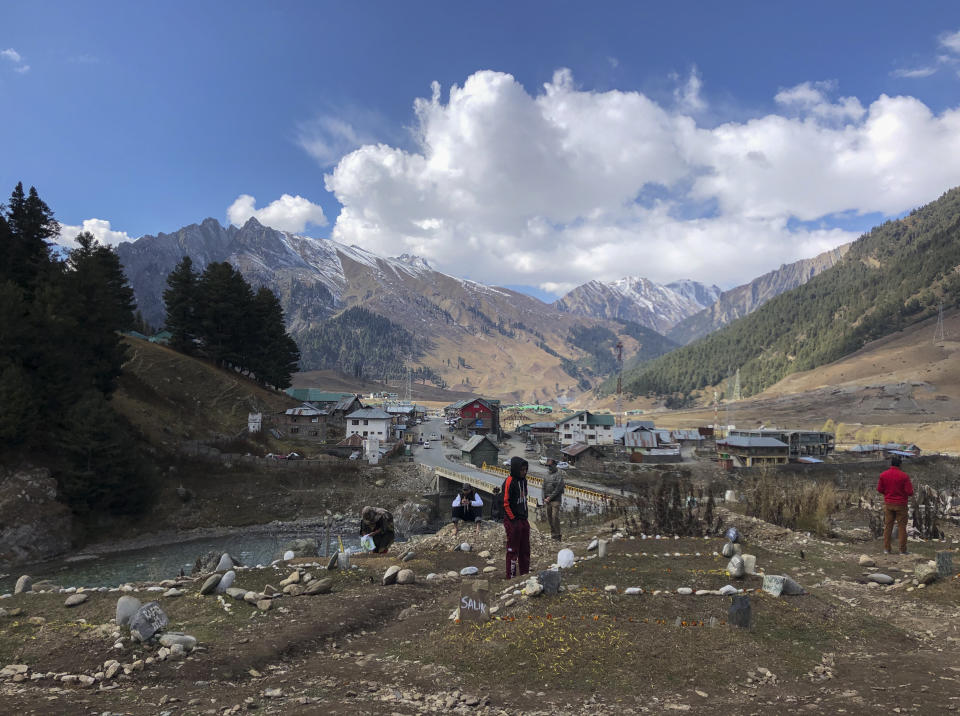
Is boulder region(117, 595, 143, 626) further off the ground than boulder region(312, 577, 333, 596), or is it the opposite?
boulder region(117, 595, 143, 626)

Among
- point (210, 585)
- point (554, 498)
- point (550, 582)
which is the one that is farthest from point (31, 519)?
point (550, 582)

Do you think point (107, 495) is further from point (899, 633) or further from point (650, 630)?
point (899, 633)

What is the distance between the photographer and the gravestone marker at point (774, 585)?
31.9 ft

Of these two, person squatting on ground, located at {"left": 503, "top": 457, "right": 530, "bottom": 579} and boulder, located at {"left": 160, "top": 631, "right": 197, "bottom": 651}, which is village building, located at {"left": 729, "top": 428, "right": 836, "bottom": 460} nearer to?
person squatting on ground, located at {"left": 503, "top": 457, "right": 530, "bottom": 579}

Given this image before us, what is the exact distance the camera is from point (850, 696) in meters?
6.35

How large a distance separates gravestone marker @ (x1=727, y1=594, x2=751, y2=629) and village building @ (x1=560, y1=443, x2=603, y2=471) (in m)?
70.0

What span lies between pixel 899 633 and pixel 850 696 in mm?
3498

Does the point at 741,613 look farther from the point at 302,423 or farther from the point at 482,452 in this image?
the point at 302,423

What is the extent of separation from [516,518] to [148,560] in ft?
123

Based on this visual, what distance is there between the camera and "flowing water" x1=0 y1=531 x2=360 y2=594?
106 ft

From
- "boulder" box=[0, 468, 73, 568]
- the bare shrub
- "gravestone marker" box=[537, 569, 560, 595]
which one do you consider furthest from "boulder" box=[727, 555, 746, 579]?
"boulder" box=[0, 468, 73, 568]

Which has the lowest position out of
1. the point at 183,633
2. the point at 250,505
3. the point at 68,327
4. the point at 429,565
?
the point at 250,505

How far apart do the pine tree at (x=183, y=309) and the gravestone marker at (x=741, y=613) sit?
255ft

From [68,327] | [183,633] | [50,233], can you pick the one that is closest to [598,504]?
[183,633]
